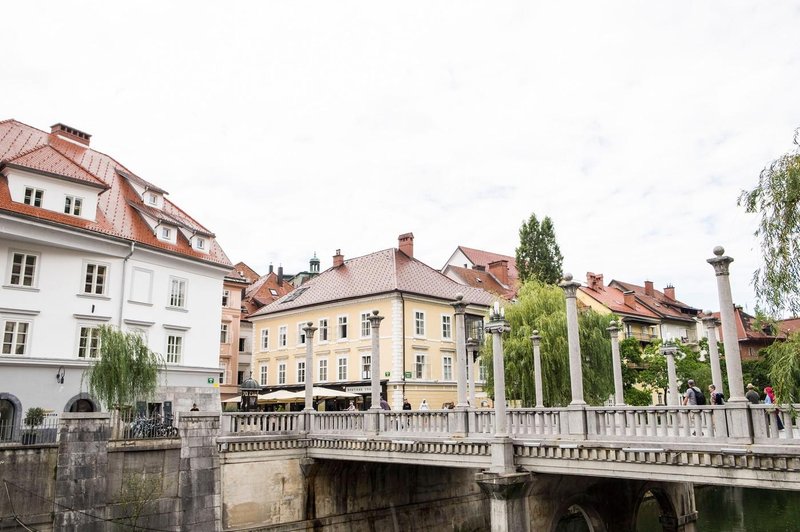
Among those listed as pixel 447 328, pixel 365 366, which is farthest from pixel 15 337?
pixel 447 328

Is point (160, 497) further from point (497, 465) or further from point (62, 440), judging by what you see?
point (497, 465)

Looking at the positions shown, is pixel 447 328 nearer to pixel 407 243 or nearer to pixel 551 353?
pixel 407 243

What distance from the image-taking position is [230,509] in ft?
66.0

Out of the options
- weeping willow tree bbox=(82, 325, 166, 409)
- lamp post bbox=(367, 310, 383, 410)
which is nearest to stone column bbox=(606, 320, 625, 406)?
lamp post bbox=(367, 310, 383, 410)

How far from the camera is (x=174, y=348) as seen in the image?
2902cm

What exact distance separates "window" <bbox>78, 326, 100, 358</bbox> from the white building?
41 mm

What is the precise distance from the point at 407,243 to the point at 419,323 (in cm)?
802

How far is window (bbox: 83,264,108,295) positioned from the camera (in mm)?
26375

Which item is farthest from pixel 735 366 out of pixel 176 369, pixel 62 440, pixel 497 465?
pixel 176 369

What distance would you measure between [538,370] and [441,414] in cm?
680

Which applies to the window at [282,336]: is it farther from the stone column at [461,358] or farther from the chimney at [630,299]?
the chimney at [630,299]

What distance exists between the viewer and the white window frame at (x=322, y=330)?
41906 mm

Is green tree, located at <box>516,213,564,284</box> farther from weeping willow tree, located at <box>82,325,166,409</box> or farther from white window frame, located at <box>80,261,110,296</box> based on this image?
weeping willow tree, located at <box>82,325,166,409</box>

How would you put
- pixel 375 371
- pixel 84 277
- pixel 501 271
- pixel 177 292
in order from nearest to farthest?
pixel 375 371 < pixel 84 277 < pixel 177 292 < pixel 501 271
